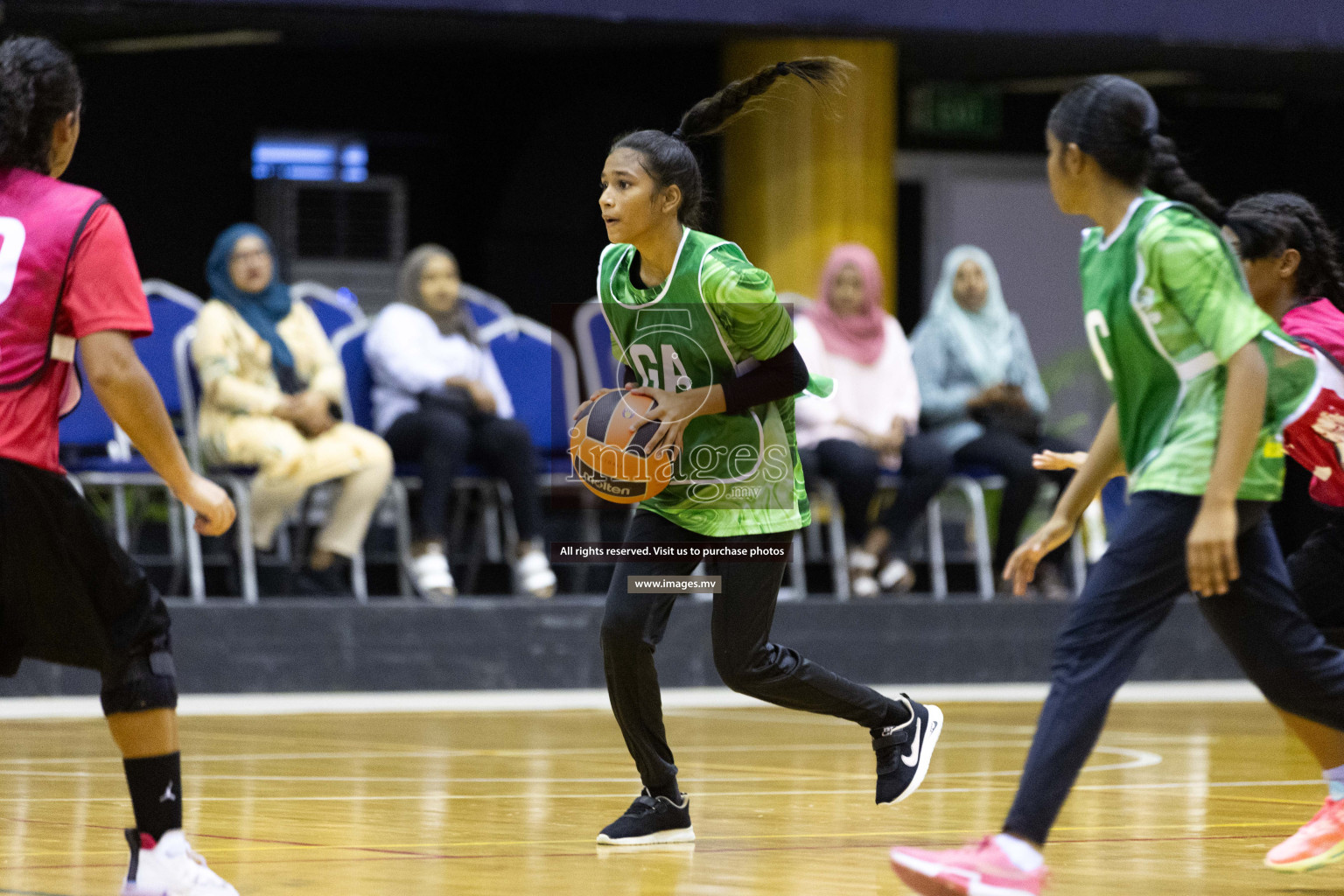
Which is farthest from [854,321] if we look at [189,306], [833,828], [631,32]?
[833,828]

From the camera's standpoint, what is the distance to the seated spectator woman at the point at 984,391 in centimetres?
959

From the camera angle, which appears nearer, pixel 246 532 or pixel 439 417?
pixel 246 532

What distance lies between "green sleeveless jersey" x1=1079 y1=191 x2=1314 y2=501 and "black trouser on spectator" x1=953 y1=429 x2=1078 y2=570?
19.1ft

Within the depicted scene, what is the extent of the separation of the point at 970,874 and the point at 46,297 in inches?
71.5

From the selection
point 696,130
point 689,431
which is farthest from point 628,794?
point 696,130

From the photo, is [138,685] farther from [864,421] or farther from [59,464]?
[864,421]

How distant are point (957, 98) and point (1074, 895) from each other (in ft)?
32.0

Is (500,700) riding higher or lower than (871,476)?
lower

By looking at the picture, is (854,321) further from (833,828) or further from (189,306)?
(833,828)

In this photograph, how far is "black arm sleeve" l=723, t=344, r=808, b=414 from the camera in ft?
14.7

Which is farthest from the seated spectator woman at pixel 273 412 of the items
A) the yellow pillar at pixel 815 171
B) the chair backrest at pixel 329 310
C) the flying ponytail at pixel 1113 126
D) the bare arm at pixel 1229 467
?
the bare arm at pixel 1229 467

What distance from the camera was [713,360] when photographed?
457 cm

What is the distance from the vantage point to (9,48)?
136 inches

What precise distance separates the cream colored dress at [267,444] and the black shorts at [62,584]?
507cm
